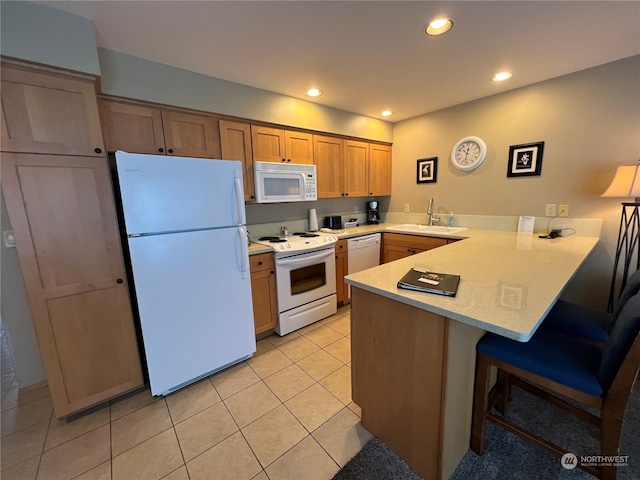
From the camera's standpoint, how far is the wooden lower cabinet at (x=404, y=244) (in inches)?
112

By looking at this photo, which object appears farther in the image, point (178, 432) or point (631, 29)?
point (631, 29)

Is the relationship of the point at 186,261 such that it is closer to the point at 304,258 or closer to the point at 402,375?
the point at 304,258

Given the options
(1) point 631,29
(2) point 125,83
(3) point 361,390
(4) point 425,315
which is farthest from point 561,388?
(2) point 125,83

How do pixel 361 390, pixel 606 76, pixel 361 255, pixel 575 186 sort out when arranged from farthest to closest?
1. pixel 361 255
2. pixel 575 186
3. pixel 606 76
4. pixel 361 390

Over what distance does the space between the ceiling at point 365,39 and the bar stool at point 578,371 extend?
1.66 meters

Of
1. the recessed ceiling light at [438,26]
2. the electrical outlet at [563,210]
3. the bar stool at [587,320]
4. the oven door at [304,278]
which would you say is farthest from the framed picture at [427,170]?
the bar stool at [587,320]

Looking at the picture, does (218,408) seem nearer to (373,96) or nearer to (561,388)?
(561,388)

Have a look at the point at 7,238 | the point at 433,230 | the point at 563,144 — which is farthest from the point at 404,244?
the point at 7,238

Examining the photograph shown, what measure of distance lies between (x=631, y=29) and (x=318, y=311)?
3.13 meters

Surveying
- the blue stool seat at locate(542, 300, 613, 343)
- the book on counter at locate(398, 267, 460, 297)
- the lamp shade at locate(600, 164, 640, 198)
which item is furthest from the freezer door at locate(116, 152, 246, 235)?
the lamp shade at locate(600, 164, 640, 198)

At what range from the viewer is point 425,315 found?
108 cm

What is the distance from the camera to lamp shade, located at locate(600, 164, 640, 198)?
6.00ft

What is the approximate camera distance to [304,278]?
8.65 ft

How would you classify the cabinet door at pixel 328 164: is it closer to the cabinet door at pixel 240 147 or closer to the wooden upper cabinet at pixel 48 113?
the cabinet door at pixel 240 147
